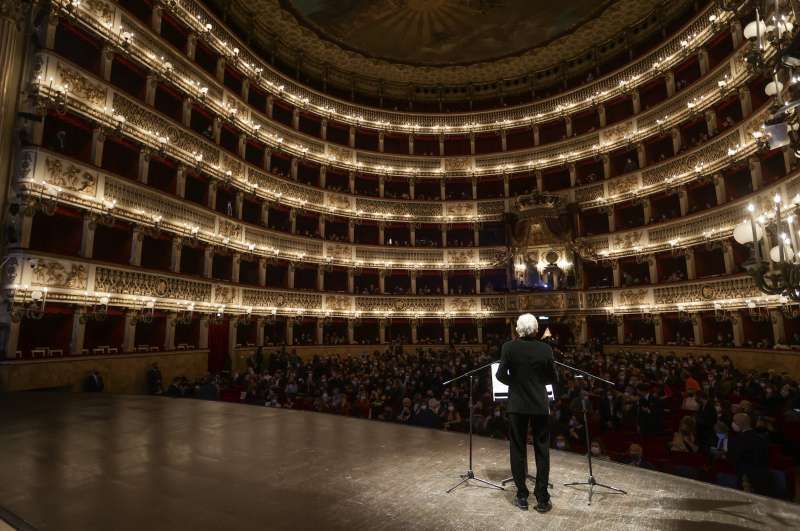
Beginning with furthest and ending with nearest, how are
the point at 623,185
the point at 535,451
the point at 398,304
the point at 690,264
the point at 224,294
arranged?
1. the point at 398,304
2. the point at 623,185
3. the point at 690,264
4. the point at 224,294
5. the point at 535,451

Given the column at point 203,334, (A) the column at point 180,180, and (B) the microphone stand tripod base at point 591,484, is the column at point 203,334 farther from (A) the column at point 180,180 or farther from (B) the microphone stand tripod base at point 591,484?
(B) the microphone stand tripod base at point 591,484

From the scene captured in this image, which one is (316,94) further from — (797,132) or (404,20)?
(797,132)

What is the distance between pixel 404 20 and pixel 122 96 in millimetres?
17815

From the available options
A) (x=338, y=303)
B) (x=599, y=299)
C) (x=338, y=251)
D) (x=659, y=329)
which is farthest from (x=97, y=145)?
(x=659, y=329)

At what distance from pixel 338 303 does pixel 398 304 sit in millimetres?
4435

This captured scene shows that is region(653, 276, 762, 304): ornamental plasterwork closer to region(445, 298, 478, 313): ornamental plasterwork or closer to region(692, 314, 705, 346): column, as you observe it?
region(692, 314, 705, 346): column

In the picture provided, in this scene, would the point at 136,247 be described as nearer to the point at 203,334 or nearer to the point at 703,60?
the point at 203,334

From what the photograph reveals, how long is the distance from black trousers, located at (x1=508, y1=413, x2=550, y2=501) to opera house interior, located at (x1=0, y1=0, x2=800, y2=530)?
244mm

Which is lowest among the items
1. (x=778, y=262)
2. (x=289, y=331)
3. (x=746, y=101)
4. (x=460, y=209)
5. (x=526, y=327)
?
(x=289, y=331)

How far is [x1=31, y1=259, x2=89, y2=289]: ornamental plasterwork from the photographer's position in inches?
539

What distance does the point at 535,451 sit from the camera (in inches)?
162

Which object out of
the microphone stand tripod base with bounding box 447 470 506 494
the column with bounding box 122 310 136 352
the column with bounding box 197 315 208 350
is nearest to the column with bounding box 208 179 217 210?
the column with bounding box 197 315 208 350

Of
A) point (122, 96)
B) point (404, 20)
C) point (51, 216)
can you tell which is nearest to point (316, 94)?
point (404, 20)

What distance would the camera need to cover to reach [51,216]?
51.8 ft
